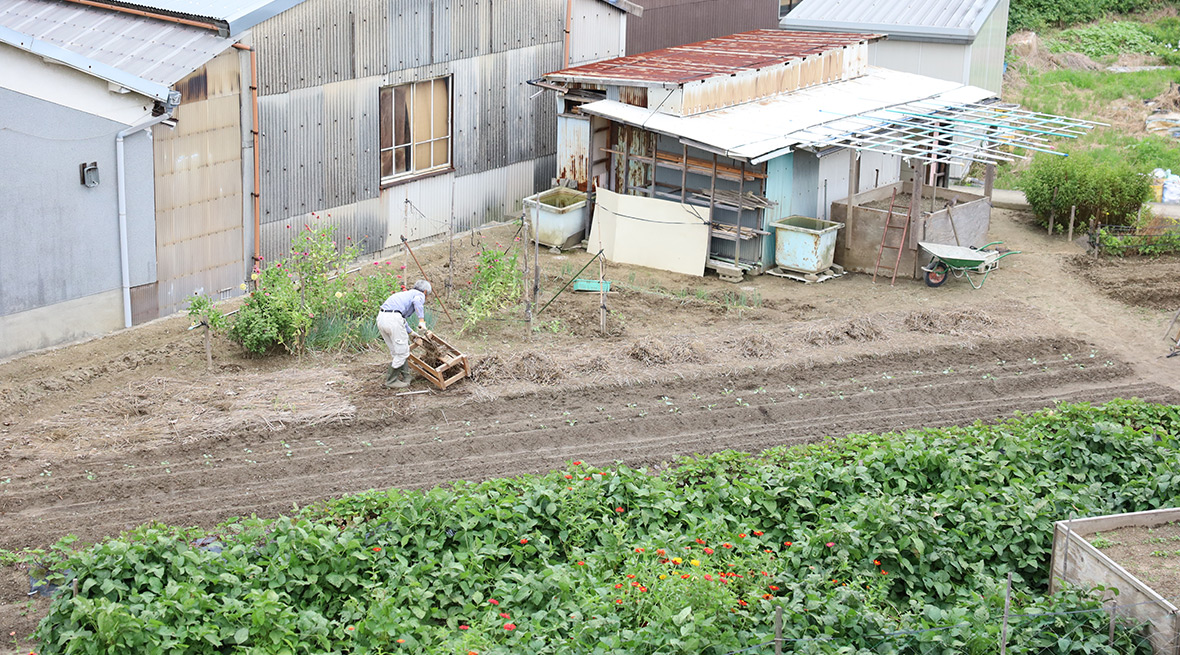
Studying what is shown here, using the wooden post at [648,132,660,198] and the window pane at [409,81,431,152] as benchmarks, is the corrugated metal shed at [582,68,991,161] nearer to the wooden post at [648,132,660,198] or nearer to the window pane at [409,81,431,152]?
the wooden post at [648,132,660,198]

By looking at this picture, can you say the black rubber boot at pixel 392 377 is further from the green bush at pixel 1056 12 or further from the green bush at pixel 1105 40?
the green bush at pixel 1056 12

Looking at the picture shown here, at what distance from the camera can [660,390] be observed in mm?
13828

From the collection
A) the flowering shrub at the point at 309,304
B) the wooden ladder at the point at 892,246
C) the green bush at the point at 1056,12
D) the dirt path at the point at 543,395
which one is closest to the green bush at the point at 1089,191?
the dirt path at the point at 543,395

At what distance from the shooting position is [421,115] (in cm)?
1873

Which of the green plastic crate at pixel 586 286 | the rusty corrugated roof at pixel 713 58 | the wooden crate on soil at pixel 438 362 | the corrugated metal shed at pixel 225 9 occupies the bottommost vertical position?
the wooden crate on soil at pixel 438 362

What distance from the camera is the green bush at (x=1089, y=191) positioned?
20422mm

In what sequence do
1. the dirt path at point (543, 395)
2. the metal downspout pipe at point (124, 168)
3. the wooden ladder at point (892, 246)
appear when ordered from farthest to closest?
the wooden ladder at point (892, 246) → the metal downspout pipe at point (124, 168) → the dirt path at point (543, 395)

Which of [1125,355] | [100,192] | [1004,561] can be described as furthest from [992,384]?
[100,192]

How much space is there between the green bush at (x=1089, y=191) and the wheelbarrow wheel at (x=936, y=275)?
406 centimetres

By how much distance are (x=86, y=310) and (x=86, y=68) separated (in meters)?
2.87

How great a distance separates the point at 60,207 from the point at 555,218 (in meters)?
7.54

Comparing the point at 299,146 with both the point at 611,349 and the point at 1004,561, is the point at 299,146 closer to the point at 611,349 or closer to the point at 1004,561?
the point at 611,349

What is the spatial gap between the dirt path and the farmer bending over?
0.27 meters

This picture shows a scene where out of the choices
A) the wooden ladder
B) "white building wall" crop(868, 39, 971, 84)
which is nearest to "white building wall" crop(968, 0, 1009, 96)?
"white building wall" crop(868, 39, 971, 84)
